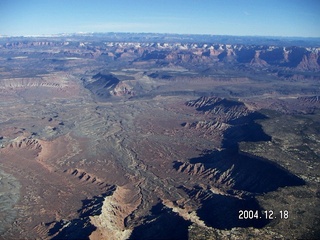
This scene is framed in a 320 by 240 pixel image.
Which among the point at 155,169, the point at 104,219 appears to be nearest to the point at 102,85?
→ the point at 155,169

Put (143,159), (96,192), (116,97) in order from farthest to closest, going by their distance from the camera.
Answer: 1. (116,97)
2. (143,159)
3. (96,192)

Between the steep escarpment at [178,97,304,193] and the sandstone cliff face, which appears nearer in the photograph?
the sandstone cliff face

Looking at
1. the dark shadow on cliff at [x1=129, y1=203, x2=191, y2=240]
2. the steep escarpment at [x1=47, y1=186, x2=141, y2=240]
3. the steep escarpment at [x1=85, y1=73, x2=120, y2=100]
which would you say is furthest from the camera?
the steep escarpment at [x1=85, y1=73, x2=120, y2=100]

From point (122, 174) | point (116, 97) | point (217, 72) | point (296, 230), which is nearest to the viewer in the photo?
point (296, 230)

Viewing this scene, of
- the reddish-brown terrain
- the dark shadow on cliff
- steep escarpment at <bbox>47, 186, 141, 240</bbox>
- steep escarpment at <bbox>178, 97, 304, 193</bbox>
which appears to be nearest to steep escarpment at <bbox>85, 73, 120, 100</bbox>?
the reddish-brown terrain

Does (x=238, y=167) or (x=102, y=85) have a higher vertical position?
(x=238, y=167)

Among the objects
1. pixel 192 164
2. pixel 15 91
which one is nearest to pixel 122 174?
pixel 192 164

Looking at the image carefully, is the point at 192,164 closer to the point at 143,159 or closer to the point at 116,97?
the point at 143,159

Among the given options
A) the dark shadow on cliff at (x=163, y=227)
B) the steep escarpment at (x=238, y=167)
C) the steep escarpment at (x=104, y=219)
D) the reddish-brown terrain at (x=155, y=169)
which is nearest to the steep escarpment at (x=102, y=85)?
the reddish-brown terrain at (x=155, y=169)

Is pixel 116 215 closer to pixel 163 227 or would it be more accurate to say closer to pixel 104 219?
pixel 104 219

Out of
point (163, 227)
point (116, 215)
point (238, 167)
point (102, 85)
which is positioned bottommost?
point (102, 85)

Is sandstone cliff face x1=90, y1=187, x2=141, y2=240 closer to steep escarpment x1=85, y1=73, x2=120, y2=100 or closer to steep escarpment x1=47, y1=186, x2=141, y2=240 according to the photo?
steep escarpment x1=47, y1=186, x2=141, y2=240
